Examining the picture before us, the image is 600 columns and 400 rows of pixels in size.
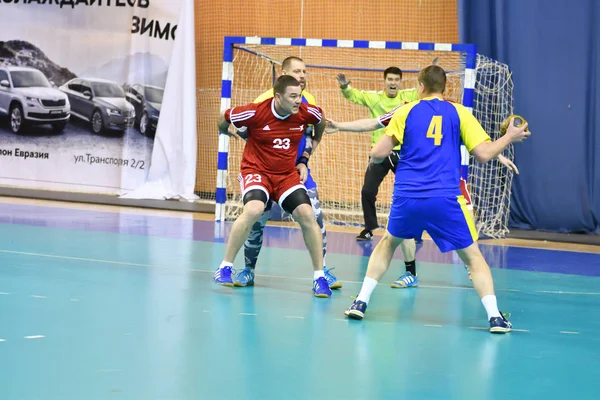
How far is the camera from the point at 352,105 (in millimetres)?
14547

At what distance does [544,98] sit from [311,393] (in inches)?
397

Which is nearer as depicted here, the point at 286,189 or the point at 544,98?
the point at 286,189

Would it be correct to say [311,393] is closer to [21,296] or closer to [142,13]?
[21,296]

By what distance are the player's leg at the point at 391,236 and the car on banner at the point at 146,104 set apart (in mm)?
10566

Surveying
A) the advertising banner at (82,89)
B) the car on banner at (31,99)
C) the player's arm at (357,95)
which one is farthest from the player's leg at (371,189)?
the car on banner at (31,99)

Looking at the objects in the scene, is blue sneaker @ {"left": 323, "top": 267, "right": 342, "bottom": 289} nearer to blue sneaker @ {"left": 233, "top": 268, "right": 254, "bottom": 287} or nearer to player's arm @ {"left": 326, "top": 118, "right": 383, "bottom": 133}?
blue sneaker @ {"left": 233, "top": 268, "right": 254, "bottom": 287}

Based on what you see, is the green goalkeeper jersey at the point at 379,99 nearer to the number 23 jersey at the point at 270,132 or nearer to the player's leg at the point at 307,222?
the number 23 jersey at the point at 270,132

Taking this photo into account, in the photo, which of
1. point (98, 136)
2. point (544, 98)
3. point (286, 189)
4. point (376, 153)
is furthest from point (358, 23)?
point (376, 153)

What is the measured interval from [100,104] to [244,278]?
10.1 meters

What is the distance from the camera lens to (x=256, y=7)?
51.8 ft

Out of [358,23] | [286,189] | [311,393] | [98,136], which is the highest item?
[358,23]

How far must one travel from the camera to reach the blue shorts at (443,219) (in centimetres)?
579

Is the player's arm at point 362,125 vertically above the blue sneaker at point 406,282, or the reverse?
the player's arm at point 362,125

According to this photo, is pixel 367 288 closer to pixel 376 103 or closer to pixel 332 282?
pixel 332 282
